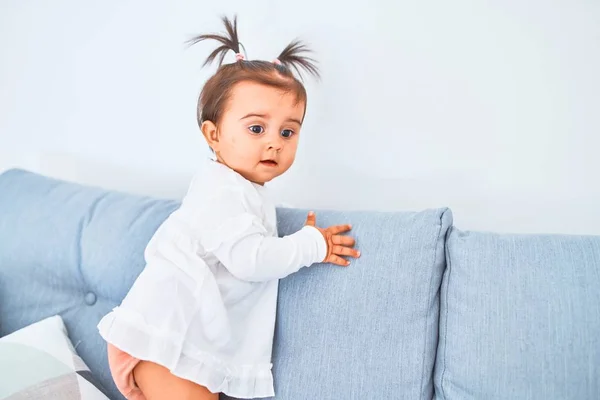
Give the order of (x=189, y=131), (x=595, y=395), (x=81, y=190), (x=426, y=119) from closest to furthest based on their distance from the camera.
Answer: (x=595, y=395)
(x=426, y=119)
(x=81, y=190)
(x=189, y=131)

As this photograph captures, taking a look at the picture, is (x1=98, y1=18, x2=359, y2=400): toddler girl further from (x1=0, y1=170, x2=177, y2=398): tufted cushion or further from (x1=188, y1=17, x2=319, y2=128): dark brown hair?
A: (x1=0, y1=170, x2=177, y2=398): tufted cushion

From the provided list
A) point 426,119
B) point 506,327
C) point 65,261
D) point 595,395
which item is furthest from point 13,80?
point 595,395

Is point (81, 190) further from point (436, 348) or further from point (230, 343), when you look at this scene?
point (436, 348)

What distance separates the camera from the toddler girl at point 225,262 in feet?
3.38

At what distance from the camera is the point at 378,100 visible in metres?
1.43

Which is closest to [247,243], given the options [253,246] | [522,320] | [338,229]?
[253,246]

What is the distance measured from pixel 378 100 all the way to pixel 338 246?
485 millimetres

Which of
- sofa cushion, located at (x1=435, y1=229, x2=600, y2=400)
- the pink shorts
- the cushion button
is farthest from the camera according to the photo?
the cushion button

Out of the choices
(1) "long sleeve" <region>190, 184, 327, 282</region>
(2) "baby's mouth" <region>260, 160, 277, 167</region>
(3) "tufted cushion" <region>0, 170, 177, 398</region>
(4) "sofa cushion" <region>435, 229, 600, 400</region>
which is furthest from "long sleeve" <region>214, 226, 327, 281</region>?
(3) "tufted cushion" <region>0, 170, 177, 398</region>

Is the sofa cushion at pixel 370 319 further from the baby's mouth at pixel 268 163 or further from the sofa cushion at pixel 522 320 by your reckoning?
the baby's mouth at pixel 268 163

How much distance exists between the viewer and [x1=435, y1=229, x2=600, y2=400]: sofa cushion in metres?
0.94

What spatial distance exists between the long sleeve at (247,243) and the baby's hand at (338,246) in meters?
0.02

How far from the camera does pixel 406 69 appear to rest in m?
1.39

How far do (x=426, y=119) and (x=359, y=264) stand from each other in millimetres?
472
